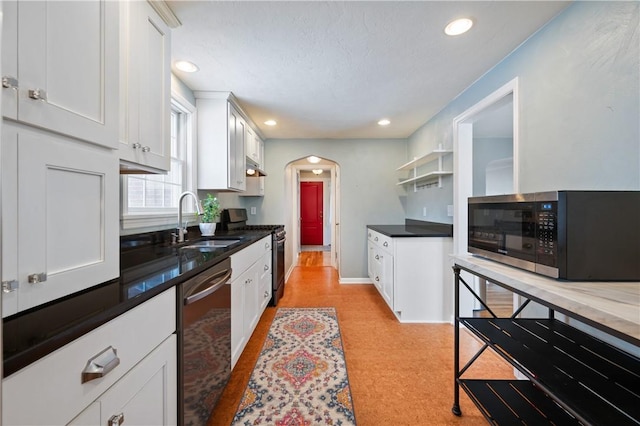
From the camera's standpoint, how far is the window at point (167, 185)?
180cm

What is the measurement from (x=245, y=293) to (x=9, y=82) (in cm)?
→ 172

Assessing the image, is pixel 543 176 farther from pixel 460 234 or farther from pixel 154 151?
pixel 154 151

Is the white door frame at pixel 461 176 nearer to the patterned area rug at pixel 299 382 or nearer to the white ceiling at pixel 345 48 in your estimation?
the white ceiling at pixel 345 48

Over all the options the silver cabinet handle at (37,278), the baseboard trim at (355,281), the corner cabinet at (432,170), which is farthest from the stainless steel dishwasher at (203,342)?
the baseboard trim at (355,281)

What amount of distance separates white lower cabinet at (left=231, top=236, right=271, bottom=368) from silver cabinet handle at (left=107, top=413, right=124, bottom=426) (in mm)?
1004

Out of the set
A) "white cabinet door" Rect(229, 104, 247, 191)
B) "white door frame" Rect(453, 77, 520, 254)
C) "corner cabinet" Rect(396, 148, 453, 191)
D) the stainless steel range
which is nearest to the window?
"white cabinet door" Rect(229, 104, 247, 191)

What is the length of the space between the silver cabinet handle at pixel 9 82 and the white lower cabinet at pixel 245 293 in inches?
49.8

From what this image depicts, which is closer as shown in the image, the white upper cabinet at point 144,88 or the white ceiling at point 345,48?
the white upper cabinet at point 144,88

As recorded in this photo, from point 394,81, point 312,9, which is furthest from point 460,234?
point 312,9

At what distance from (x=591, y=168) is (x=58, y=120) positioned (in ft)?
7.29

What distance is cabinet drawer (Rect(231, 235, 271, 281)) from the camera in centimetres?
181

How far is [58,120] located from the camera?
0.77 meters

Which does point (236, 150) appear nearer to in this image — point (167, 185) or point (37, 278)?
A: point (167, 185)

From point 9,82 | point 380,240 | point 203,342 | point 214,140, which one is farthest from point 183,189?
point 380,240
